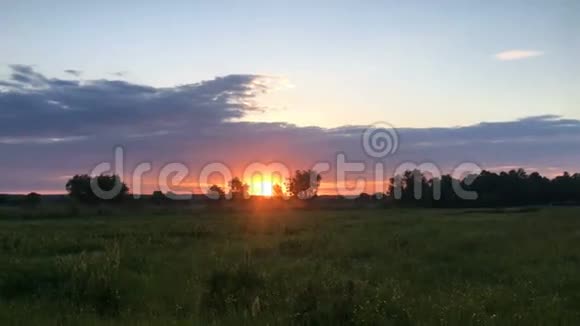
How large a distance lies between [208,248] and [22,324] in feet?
38.9

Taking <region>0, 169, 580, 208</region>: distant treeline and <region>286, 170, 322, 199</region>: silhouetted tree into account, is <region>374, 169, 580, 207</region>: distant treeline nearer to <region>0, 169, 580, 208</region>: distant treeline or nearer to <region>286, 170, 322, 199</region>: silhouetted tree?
<region>0, 169, 580, 208</region>: distant treeline

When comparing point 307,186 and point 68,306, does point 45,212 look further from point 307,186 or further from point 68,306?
point 307,186

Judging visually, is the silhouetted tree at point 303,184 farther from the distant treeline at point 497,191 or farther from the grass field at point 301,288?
the grass field at point 301,288

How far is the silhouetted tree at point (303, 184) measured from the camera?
14962 centimetres

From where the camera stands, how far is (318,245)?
20578 mm

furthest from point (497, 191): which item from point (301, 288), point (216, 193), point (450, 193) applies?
point (301, 288)

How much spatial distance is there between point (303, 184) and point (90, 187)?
210ft

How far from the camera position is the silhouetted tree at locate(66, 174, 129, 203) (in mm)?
99188

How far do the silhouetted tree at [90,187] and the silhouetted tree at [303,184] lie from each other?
56484 mm

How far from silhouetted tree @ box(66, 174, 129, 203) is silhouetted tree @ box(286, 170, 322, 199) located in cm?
5648

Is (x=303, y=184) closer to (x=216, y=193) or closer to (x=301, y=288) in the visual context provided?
(x=216, y=193)

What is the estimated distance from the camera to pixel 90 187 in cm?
10225

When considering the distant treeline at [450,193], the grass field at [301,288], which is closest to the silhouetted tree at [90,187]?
the distant treeline at [450,193]

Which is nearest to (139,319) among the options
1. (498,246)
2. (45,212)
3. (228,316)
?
(228,316)
